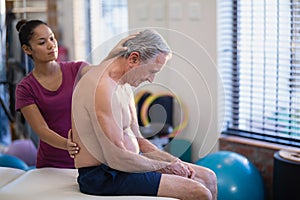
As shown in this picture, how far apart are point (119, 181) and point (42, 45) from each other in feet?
2.65

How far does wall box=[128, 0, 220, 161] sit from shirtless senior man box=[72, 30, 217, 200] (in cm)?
21

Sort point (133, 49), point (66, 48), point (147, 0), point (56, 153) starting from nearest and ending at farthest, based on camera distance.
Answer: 1. point (133, 49)
2. point (56, 153)
3. point (147, 0)
4. point (66, 48)

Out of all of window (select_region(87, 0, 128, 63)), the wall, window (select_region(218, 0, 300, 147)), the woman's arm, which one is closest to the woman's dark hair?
the woman's arm

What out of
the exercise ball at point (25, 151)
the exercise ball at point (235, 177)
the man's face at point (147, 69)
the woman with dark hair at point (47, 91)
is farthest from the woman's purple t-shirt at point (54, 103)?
the exercise ball at point (25, 151)

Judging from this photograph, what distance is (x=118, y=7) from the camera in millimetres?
4418

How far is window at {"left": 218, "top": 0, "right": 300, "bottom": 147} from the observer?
3154 mm

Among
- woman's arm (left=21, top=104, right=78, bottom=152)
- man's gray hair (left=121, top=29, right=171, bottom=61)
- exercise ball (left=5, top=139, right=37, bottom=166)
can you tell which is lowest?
exercise ball (left=5, top=139, right=37, bottom=166)

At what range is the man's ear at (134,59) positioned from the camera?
199 centimetres

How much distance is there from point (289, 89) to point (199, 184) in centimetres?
131

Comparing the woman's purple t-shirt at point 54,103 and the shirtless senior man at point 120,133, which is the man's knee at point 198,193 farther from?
the woman's purple t-shirt at point 54,103

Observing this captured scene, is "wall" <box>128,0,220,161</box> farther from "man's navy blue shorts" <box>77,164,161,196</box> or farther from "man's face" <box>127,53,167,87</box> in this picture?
"man's navy blue shorts" <box>77,164,161,196</box>

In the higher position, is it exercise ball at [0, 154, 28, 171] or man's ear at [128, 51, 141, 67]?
man's ear at [128, 51, 141, 67]

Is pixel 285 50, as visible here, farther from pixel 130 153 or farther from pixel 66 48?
pixel 66 48

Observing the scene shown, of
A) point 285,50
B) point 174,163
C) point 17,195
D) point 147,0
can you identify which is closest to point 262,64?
point 285,50
